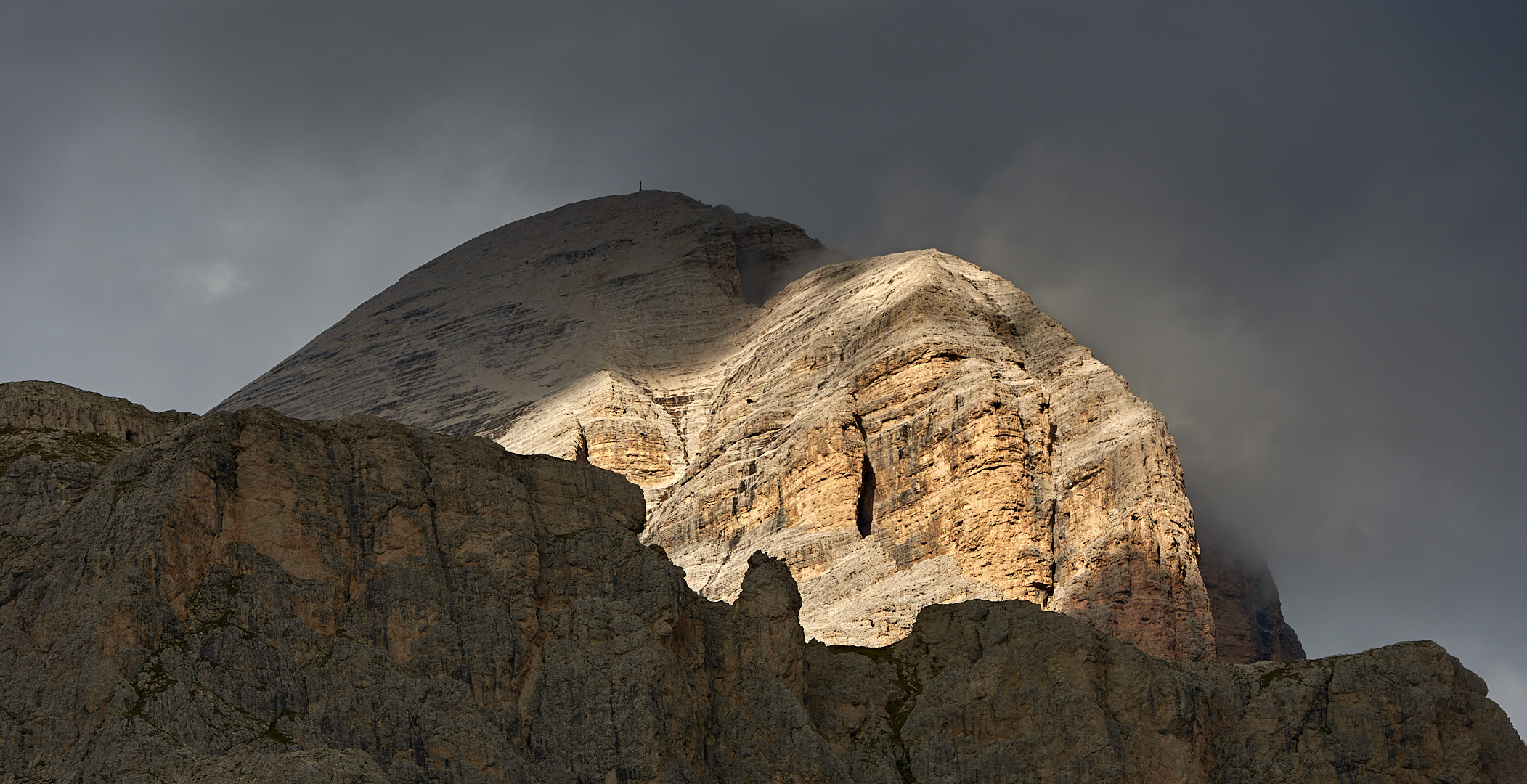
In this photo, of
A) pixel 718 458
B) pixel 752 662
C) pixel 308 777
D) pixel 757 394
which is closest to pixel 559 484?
pixel 752 662

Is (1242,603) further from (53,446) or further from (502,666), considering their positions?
(53,446)

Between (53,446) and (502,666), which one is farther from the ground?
(53,446)

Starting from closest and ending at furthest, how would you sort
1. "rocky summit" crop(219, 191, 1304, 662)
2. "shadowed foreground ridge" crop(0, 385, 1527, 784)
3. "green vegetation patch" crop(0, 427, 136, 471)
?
"shadowed foreground ridge" crop(0, 385, 1527, 784) < "green vegetation patch" crop(0, 427, 136, 471) < "rocky summit" crop(219, 191, 1304, 662)

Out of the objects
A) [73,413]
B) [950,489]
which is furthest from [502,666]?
[950,489]

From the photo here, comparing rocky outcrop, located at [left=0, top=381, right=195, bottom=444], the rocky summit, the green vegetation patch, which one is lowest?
the green vegetation patch

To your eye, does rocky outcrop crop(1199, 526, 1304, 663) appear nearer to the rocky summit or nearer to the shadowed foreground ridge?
the rocky summit

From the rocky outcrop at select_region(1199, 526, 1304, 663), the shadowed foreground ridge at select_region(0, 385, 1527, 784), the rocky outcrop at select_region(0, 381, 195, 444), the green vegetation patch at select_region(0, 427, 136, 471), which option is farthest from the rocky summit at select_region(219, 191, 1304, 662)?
the green vegetation patch at select_region(0, 427, 136, 471)

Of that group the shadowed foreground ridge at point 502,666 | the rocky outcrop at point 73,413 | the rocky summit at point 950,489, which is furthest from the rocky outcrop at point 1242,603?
the rocky outcrop at point 73,413

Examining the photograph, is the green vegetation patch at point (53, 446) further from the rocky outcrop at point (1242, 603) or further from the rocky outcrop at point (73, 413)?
the rocky outcrop at point (1242, 603)

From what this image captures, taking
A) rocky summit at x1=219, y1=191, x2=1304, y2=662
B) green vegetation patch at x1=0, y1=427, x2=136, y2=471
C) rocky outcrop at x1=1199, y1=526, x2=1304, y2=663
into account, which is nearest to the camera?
green vegetation patch at x1=0, y1=427, x2=136, y2=471

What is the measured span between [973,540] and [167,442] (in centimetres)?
7360

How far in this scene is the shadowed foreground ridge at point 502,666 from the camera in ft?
251

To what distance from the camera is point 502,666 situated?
84750mm

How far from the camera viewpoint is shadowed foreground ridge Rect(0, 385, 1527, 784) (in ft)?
251
